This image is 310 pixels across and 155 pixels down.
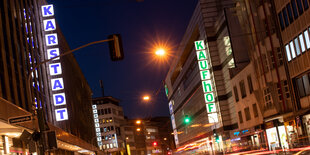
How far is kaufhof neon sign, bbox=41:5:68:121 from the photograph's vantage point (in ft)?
140

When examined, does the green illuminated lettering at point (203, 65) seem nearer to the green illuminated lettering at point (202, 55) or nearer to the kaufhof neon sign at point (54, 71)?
the green illuminated lettering at point (202, 55)

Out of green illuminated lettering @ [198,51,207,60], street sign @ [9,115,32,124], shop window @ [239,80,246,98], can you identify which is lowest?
street sign @ [9,115,32,124]

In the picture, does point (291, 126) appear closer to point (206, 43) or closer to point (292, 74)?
point (292, 74)

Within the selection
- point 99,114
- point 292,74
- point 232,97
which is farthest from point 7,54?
point 99,114

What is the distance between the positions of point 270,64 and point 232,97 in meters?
17.5

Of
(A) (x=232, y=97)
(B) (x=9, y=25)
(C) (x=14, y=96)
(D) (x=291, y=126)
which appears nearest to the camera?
(C) (x=14, y=96)

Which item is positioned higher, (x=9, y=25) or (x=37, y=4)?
(x=37, y=4)

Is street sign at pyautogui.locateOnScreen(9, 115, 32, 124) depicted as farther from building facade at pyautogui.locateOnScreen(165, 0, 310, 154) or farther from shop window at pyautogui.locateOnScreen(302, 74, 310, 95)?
shop window at pyautogui.locateOnScreen(302, 74, 310, 95)

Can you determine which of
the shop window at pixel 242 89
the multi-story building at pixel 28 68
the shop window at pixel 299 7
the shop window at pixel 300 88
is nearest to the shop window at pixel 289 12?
the shop window at pixel 299 7

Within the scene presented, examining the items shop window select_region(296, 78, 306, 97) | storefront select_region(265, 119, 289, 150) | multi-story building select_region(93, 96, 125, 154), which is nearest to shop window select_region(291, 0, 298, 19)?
shop window select_region(296, 78, 306, 97)

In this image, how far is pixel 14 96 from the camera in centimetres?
3250

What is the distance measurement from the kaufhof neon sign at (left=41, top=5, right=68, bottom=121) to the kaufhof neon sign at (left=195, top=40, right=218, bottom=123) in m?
28.7

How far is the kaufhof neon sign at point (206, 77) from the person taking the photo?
66.7 metres

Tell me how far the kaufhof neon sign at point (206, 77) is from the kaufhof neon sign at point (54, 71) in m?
28.7
